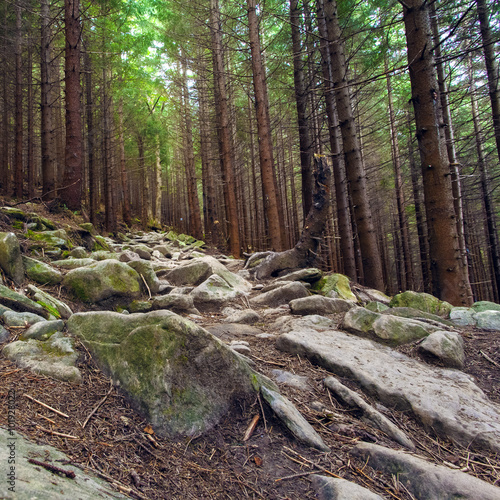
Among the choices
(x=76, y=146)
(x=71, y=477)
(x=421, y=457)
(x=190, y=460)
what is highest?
(x=76, y=146)

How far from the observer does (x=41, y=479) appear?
3.46ft

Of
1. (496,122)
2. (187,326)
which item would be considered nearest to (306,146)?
(496,122)

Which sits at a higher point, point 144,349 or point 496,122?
point 496,122

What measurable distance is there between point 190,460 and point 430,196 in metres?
4.84

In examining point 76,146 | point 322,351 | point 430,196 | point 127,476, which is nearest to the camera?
point 127,476

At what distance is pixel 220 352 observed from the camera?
2.20 m

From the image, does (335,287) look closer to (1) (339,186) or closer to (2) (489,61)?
(1) (339,186)

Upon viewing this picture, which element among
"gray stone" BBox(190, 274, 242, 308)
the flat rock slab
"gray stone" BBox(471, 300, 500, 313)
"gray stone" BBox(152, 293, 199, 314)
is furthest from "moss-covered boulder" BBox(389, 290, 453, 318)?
"gray stone" BBox(152, 293, 199, 314)

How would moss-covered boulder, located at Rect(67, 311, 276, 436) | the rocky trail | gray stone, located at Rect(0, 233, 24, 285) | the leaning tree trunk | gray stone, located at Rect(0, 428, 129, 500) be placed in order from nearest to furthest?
gray stone, located at Rect(0, 428, 129, 500) → the rocky trail → moss-covered boulder, located at Rect(67, 311, 276, 436) → gray stone, located at Rect(0, 233, 24, 285) → the leaning tree trunk

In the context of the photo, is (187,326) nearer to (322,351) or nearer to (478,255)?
(322,351)

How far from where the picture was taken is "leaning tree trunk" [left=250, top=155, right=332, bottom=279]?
669 cm

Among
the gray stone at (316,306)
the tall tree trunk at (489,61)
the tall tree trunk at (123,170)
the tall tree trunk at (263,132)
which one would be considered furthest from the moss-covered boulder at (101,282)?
the tall tree trunk at (123,170)

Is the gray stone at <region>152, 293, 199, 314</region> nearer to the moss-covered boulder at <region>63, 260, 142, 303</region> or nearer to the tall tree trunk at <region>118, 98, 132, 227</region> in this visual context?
the moss-covered boulder at <region>63, 260, 142, 303</region>

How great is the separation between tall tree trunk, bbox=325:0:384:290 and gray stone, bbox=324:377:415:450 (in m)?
5.07
